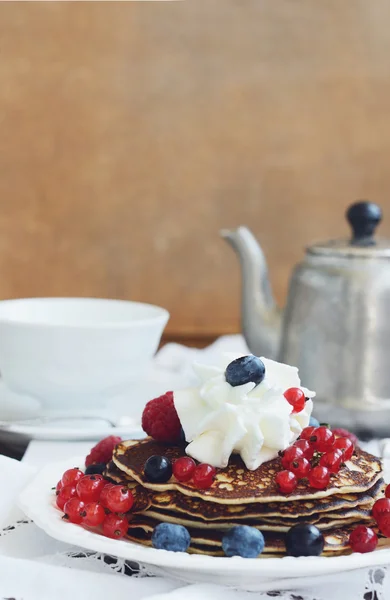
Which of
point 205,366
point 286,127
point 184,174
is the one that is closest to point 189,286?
point 184,174

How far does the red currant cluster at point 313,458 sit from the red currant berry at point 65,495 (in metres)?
0.18

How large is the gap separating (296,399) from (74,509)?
237mm

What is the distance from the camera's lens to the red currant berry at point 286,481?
67 centimetres

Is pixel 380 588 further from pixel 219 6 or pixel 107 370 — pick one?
pixel 219 6

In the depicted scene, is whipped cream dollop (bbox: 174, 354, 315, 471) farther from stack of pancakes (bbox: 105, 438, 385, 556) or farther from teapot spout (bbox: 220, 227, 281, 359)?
teapot spout (bbox: 220, 227, 281, 359)

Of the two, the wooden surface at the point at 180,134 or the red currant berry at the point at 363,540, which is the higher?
the wooden surface at the point at 180,134

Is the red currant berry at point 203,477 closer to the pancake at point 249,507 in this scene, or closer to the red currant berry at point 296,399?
the pancake at point 249,507

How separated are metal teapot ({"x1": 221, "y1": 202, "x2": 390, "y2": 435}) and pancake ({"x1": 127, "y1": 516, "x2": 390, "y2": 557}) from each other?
46 cm

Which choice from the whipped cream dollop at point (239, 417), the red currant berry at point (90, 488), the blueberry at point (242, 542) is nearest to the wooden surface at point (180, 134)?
the whipped cream dollop at point (239, 417)

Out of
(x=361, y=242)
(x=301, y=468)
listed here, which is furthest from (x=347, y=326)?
(x=301, y=468)

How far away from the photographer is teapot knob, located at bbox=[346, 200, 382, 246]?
3.88 ft

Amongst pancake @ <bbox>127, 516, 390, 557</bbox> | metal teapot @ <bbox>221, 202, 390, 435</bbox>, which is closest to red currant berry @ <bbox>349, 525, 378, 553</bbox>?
pancake @ <bbox>127, 516, 390, 557</bbox>

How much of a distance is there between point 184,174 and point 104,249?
0.29 m

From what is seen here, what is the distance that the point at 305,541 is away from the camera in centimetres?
61
